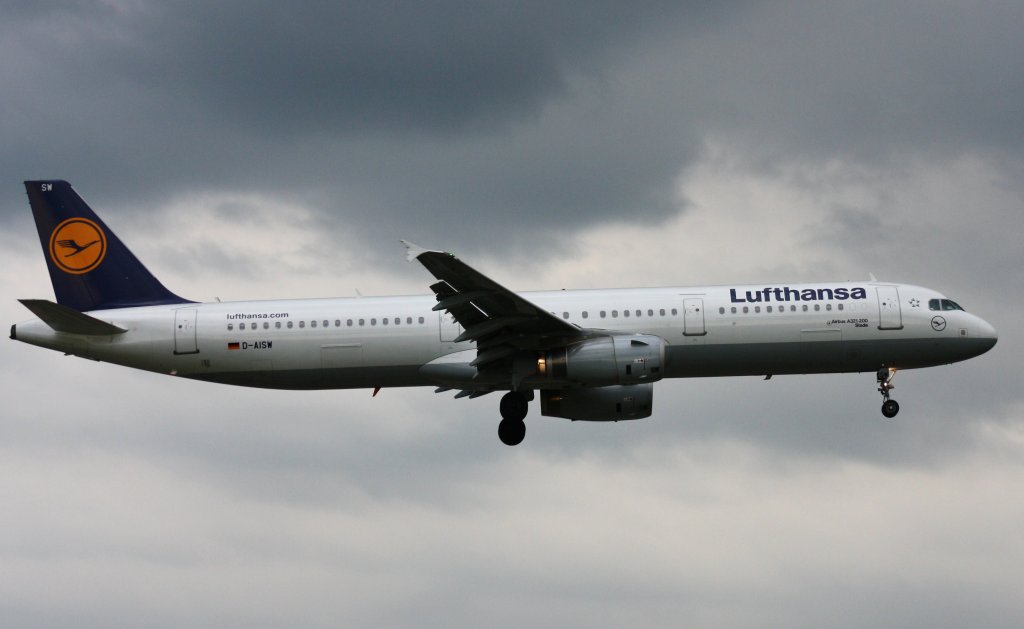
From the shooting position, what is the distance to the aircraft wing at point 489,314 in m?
40.1

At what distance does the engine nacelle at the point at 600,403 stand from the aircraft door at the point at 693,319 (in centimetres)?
320

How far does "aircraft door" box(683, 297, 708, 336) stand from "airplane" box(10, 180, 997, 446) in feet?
0.10

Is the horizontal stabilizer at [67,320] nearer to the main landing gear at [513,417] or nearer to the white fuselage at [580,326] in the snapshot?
the white fuselage at [580,326]

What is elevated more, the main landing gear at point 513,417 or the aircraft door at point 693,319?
the aircraft door at point 693,319

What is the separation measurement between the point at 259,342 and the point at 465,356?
684cm

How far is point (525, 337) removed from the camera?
1679 inches

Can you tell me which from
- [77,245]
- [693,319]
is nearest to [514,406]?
[693,319]

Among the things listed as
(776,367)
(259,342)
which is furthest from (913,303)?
(259,342)

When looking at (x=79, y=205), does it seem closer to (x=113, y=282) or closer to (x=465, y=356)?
(x=113, y=282)

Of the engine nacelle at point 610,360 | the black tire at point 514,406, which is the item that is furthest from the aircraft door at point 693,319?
the black tire at point 514,406

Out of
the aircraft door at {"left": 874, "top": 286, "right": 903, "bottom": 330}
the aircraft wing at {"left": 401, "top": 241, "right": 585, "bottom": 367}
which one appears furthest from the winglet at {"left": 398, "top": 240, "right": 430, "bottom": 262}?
the aircraft door at {"left": 874, "top": 286, "right": 903, "bottom": 330}

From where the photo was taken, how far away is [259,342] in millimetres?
44719

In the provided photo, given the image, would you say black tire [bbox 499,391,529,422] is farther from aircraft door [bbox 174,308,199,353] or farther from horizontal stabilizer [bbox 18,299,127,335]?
horizontal stabilizer [bbox 18,299,127,335]

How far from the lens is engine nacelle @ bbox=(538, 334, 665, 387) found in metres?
41.7
